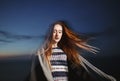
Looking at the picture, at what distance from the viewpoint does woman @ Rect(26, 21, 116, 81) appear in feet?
6.13

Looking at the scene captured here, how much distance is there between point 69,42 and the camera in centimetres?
189

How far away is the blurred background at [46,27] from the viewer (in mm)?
1881

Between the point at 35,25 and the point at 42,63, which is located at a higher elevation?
the point at 35,25

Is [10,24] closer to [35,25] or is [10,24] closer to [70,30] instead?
[35,25]

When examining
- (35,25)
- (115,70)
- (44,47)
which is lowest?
(115,70)

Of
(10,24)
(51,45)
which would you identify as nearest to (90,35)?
(51,45)

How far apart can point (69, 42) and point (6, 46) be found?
0.37 metres

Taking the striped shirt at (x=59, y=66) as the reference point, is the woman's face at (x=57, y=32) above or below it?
above

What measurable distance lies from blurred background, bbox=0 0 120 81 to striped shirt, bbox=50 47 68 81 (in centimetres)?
12

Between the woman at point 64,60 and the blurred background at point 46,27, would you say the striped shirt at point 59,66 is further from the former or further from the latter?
the blurred background at point 46,27

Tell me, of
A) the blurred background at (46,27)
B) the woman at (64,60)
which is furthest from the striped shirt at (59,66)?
the blurred background at (46,27)

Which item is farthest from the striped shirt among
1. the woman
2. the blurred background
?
the blurred background

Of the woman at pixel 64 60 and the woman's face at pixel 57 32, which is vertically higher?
the woman's face at pixel 57 32

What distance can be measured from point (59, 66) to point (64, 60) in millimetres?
47
